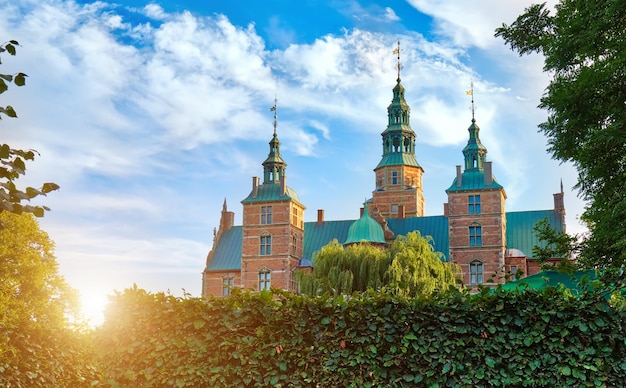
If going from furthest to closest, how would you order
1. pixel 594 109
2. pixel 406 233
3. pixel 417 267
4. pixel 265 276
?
pixel 406 233 < pixel 265 276 < pixel 417 267 < pixel 594 109

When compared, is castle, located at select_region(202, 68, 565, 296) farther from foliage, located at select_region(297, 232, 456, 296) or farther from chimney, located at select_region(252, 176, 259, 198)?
foliage, located at select_region(297, 232, 456, 296)

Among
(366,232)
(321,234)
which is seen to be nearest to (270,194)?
(321,234)

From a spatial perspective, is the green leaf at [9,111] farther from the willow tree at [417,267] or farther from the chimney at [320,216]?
the chimney at [320,216]

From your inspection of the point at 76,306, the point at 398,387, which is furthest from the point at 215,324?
the point at 76,306

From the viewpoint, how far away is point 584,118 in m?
15.6

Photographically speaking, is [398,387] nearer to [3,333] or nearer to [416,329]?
[416,329]

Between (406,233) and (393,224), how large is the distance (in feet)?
3.86

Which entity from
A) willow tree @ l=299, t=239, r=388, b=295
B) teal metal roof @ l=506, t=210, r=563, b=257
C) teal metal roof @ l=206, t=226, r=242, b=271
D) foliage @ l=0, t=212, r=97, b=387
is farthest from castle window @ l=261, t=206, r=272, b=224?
foliage @ l=0, t=212, r=97, b=387

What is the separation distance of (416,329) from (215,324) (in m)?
2.50

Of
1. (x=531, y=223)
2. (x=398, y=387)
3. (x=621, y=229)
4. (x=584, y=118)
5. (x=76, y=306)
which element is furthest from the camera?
(x=531, y=223)

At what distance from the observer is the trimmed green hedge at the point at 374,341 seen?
300 inches

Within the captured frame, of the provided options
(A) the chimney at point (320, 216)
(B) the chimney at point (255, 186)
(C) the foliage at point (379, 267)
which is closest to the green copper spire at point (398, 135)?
(A) the chimney at point (320, 216)

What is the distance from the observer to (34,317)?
2352 centimetres

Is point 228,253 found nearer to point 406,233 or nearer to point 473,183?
point 406,233
